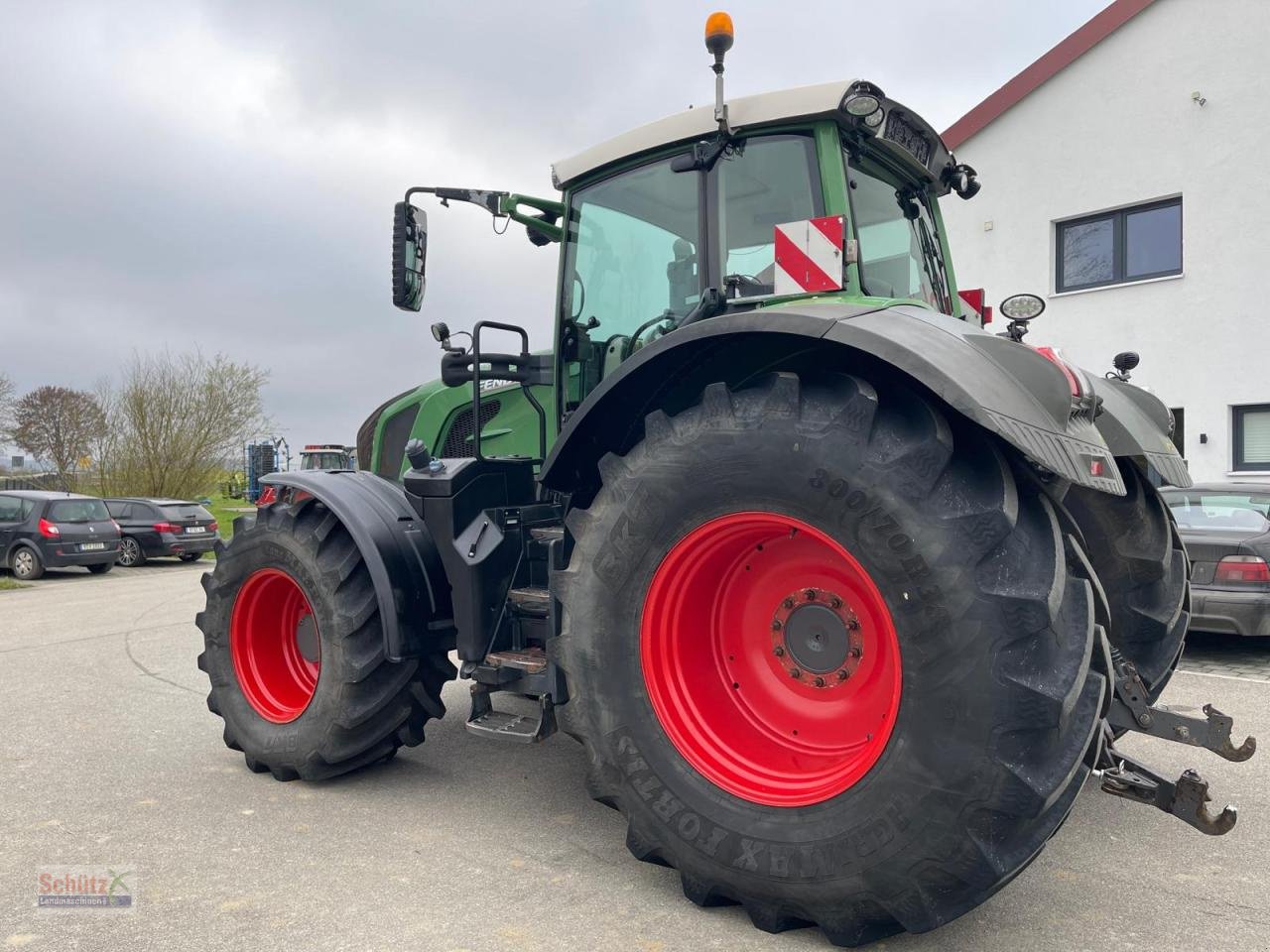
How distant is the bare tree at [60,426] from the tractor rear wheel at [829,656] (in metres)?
27.4

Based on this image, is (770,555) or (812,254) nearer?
(770,555)

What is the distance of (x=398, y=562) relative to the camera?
152 inches

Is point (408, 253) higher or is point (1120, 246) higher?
point (1120, 246)

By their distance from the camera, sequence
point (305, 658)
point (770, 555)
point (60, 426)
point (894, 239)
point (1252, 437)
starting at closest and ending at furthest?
1. point (770, 555)
2. point (894, 239)
3. point (305, 658)
4. point (1252, 437)
5. point (60, 426)

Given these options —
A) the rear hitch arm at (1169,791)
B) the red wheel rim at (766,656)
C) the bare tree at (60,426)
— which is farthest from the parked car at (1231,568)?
the bare tree at (60,426)

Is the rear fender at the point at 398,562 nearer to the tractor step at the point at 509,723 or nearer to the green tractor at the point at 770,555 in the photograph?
the green tractor at the point at 770,555

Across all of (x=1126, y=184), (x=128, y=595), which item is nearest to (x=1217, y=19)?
(x=1126, y=184)

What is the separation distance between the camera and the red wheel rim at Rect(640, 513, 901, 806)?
2.83 meters

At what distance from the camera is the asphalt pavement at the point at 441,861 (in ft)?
8.81

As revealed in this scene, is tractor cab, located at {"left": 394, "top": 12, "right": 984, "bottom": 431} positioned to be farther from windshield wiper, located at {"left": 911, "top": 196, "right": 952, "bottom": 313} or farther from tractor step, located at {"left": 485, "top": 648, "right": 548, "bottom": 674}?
tractor step, located at {"left": 485, "top": 648, "right": 548, "bottom": 674}

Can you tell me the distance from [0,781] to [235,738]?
987mm

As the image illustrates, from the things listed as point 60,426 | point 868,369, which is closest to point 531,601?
point 868,369

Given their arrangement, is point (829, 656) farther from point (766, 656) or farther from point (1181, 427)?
point (1181, 427)

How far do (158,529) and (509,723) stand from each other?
16.7m
